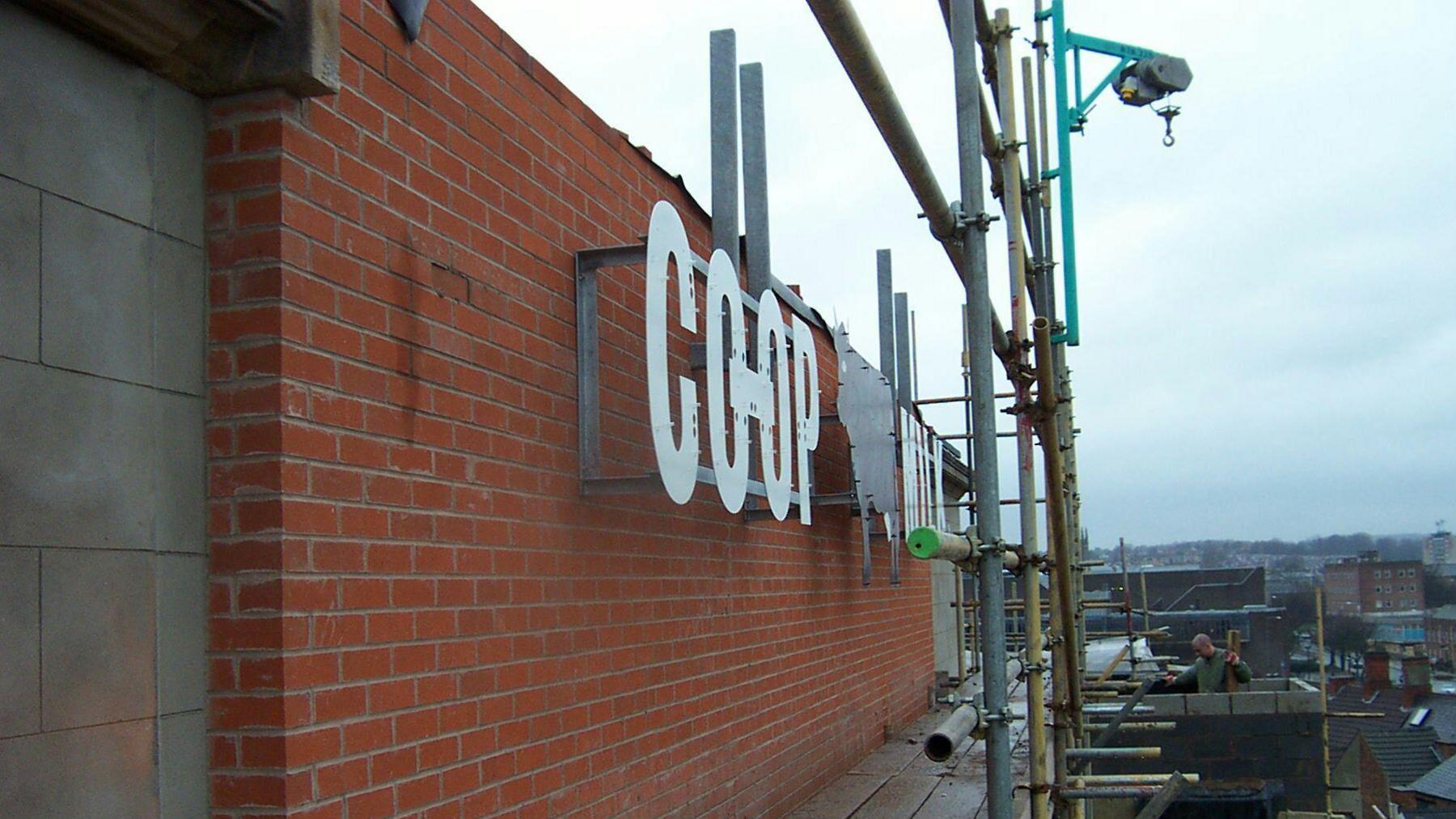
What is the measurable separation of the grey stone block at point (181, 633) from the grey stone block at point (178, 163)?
710mm

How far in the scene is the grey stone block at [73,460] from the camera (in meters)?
2.25

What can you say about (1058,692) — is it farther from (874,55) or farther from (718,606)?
(874,55)

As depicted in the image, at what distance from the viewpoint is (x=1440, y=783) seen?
43562 millimetres

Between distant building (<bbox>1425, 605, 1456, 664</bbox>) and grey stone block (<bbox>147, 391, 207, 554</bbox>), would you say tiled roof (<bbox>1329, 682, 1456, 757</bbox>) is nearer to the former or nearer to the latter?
distant building (<bbox>1425, 605, 1456, 664</bbox>)

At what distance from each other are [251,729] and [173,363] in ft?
2.61

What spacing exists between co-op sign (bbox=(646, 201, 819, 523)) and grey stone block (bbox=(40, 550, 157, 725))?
1992mm

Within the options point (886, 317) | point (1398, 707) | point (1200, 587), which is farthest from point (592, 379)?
point (1398, 707)

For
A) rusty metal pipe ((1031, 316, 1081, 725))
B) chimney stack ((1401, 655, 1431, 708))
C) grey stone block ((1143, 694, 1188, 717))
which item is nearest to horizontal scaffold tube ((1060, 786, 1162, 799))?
rusty metal pipe ((1031, 316, 1081, 725))

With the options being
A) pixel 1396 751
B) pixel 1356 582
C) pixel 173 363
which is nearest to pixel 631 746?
pixel 173 363

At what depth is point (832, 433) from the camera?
8.33 metres

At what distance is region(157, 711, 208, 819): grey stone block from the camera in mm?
2525

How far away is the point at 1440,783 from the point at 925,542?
158 ft

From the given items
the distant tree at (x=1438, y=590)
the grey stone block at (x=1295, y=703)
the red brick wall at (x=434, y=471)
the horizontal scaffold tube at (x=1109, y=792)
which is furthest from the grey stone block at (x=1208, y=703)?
the distant tree at (x=1438, y=590)

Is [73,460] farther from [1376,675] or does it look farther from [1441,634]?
[1441,634]
